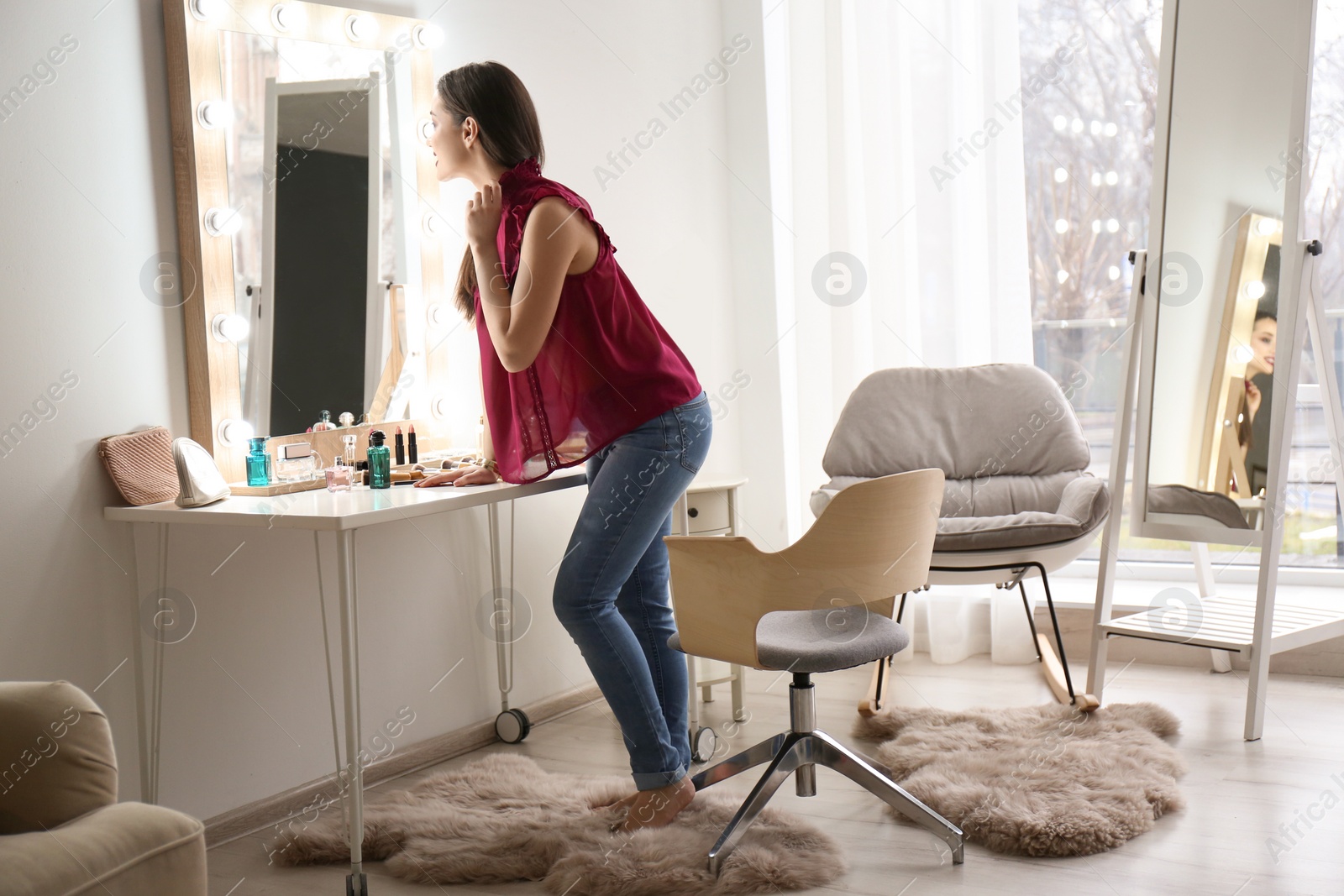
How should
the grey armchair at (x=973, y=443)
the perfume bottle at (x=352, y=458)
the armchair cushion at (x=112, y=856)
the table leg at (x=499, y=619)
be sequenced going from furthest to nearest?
1. the grey armchair at (x=973, y=443)
2. the table leg at (x=499, y=619)
3. the perfume bottle at (x=352, y=458)
4. the armchair cushion at (x=112, y=856)

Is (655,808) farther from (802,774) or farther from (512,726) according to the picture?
(512,726)

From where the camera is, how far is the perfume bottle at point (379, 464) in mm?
2367

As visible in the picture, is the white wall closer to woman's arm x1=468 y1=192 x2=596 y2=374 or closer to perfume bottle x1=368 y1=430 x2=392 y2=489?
perfume bottle x1=368 y1=430 x2=392 y2=489

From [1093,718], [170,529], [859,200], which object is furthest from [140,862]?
[859,200]

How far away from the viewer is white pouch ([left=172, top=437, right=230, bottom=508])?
2080 mm

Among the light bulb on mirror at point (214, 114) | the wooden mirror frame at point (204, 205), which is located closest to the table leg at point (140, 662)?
the wooden mirror frame at point (204, 205)

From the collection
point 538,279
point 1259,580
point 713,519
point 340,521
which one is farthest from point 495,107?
point 1259,580

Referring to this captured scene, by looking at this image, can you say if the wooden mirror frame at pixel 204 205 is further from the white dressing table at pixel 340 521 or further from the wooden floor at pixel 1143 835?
the wooden floor at pixel 1143 835

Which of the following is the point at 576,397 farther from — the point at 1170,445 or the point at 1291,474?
the point at 1291,474

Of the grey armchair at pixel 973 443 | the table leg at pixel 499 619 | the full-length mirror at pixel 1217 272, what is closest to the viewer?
the full-length mirror at pixel 1217 272

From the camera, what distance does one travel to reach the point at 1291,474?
3.53m

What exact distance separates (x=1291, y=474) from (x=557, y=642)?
89.8 inches

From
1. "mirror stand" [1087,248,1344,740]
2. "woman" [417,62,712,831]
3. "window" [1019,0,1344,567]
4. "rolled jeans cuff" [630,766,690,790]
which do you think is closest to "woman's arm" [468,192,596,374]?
"woman" [417,62,712,831]

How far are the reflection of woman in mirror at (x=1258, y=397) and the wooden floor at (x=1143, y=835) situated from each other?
0.60 metres
